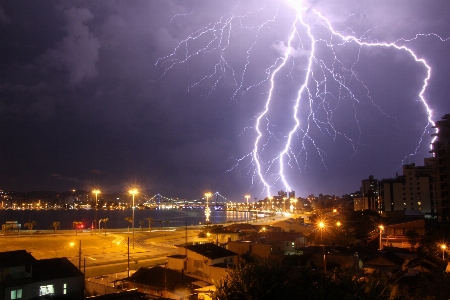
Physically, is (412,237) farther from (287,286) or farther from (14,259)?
(14,259)

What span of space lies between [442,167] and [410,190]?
15842 mm

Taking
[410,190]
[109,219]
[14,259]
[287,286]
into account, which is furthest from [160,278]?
[109,219]

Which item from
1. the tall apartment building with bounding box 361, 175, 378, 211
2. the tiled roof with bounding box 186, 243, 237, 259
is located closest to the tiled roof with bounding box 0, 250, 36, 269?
the tiled roof with bounding box 186, 243, 237, 259

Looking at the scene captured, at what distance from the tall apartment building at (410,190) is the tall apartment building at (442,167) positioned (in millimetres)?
13666

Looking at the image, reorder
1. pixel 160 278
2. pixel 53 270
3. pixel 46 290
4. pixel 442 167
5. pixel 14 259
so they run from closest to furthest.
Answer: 1. pixel 14 259
2. pixel 46 290
3. pixel 53 270
4. pixel 160 278
5. pixel 442 167

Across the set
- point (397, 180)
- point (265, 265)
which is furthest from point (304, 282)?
point (397, 180)

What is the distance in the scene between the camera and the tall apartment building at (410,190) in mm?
43312

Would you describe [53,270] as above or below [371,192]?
below

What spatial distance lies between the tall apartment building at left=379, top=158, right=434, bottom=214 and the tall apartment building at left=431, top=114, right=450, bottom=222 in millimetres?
13666

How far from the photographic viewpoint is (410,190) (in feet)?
145

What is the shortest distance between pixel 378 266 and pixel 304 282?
39.7 ft

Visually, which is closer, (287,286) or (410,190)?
(287,286)

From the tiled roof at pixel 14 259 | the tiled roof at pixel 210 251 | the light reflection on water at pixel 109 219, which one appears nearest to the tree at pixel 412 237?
the tiled roof at pixel 210 251

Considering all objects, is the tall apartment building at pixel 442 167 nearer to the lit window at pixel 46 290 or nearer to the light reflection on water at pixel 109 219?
the lit window at pixel 46 290
